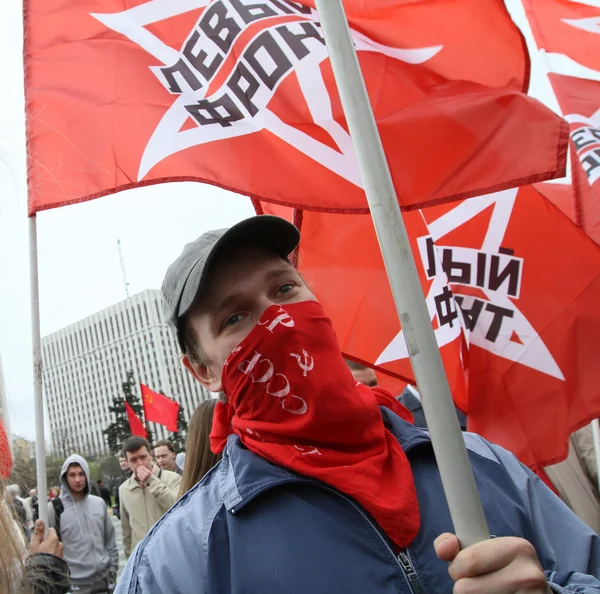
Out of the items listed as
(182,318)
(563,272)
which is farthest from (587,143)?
(182,318)

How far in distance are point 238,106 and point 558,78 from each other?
2.36 m

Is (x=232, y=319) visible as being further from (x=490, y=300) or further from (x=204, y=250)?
(x=490, y=300)

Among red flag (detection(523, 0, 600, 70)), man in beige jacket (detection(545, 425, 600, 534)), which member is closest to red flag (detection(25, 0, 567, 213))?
red flag (detection(523, 0, 600, 70))

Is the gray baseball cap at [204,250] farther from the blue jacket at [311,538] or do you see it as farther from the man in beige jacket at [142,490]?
the man in beige jacket at [142,490]

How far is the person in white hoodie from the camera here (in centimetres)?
521

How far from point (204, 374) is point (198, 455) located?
1.26 m

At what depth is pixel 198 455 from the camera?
2.87 meters

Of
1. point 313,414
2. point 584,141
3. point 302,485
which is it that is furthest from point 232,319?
point 584,141

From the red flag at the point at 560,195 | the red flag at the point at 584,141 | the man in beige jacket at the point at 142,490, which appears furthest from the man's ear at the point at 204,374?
the man in beige jacket at the point at 142,490

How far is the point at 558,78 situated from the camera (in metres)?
4.15

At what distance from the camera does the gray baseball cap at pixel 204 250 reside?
1.57m

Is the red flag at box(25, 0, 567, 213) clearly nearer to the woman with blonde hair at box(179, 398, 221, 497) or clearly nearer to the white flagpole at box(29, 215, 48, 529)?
the white flagpole at box(29, 215, 48, 529)

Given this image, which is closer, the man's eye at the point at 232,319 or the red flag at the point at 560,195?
the man's eye at the point at 232,319

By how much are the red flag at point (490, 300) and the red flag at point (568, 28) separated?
102cm
